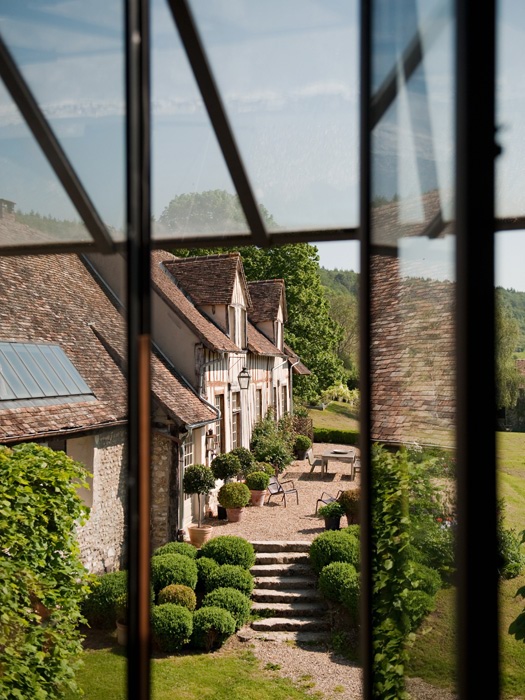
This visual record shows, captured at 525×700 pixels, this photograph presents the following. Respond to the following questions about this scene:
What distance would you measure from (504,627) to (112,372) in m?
5.09

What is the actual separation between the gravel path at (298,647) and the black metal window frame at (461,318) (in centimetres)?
431

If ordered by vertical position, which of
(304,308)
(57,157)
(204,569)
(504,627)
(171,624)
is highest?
(304,308)

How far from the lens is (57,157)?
1386 mm

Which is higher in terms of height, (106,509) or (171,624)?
(106,509)

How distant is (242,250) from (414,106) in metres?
12.2

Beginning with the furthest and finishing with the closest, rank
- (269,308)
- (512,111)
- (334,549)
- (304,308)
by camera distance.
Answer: (304,308)
(269,308)
(334,549)
(512,111)

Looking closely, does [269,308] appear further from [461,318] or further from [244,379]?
[461,318]

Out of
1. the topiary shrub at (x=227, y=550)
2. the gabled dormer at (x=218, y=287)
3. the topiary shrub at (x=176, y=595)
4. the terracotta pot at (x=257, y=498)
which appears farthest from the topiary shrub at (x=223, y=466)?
the topiary shrub at (x=176, y=595)

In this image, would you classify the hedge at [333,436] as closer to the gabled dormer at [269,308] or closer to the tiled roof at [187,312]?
the gabled dormer at [269,308]

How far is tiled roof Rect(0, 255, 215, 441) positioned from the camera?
4426 millimetres

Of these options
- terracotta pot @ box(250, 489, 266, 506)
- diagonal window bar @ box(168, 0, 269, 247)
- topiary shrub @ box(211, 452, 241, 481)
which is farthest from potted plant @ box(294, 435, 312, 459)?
diagonal window bar @ box(168, 0, 269, 247)

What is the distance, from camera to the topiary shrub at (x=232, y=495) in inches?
269

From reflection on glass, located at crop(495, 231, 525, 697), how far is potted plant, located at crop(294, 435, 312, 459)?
375 inches

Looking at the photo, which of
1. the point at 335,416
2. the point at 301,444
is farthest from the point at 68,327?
the point at 335,416
